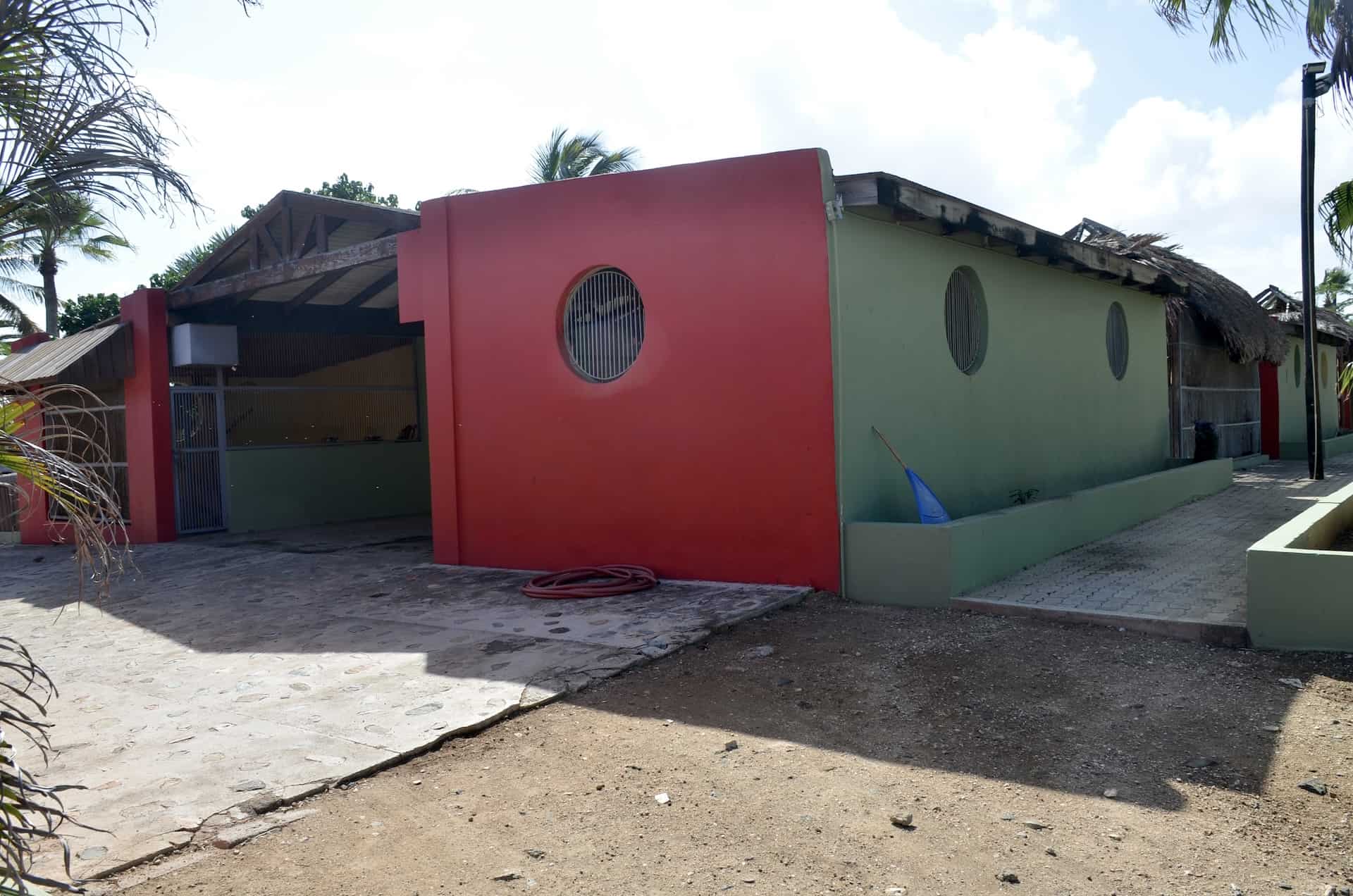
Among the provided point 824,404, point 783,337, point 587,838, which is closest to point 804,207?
point 783,337

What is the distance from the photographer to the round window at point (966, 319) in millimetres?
9297

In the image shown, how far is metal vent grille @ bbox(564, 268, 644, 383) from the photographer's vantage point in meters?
8.43

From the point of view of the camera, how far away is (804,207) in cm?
744

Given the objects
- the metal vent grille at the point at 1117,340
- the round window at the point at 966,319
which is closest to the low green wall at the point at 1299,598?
the round window at the point at 966,319

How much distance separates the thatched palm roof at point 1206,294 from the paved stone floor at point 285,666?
10.4m

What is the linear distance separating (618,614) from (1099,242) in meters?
12.0

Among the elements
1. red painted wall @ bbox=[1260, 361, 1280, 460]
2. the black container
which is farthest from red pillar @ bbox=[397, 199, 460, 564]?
red painted wall @ bbox=[1260, 361, 1280, 460]

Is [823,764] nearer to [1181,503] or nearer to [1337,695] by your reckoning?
[1337,695]

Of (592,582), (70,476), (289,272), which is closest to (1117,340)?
(592,582)

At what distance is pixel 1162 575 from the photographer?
778 centimetres

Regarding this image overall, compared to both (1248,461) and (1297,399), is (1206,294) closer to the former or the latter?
(1248,461)

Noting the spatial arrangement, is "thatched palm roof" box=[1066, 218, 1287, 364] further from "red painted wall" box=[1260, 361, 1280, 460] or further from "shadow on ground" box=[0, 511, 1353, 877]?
"shadow on ground" box=[0, 511, 1353, 877]

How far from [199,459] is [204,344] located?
1650 mm

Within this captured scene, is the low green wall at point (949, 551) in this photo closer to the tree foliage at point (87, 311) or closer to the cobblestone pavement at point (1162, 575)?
the cobblestone pavement at point (1162, 575)
